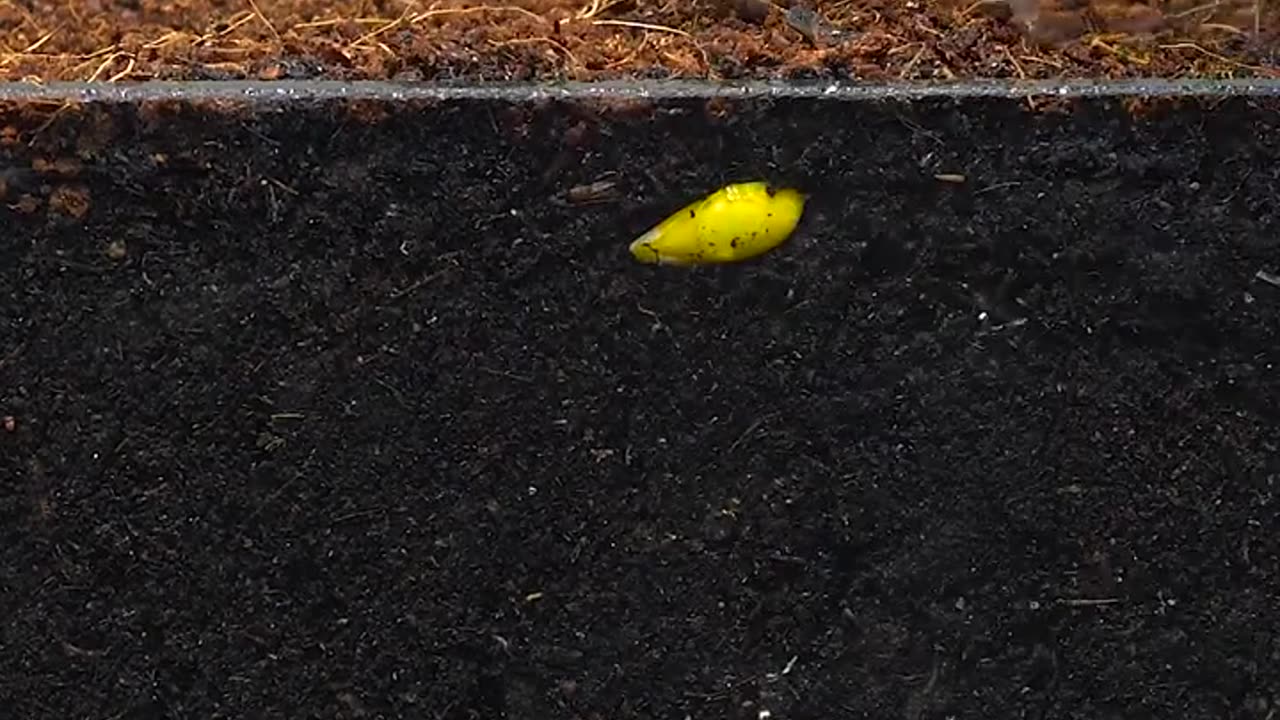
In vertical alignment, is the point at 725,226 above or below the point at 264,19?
below

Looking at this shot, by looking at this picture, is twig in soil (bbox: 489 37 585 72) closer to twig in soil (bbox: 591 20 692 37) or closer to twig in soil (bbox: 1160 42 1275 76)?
twig in soil (bbox: 591 20 692 37)

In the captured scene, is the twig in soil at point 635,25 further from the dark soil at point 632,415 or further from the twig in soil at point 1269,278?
the twig in soil at point 1269,278

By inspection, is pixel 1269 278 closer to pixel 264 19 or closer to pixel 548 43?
pixel 548 43

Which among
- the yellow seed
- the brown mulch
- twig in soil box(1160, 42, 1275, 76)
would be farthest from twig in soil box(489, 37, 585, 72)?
twig in soil box(1160, 42, 1275, 76)

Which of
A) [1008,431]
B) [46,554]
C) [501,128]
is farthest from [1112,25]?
[46,554]

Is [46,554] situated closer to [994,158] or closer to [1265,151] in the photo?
[994,158]

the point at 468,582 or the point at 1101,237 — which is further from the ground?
the point at 1101,237

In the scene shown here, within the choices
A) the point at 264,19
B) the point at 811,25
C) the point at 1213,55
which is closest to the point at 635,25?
the point at 811,25
